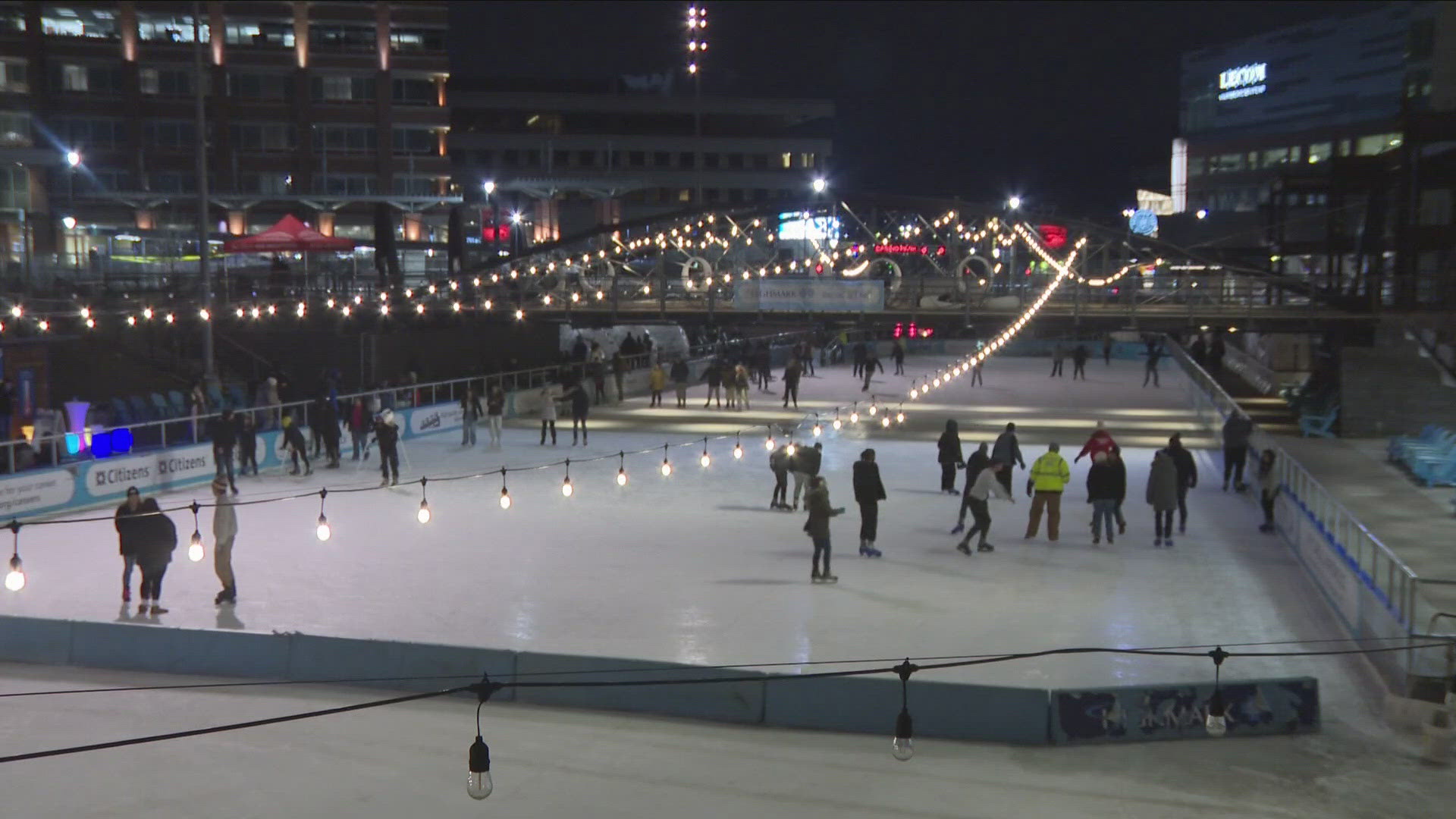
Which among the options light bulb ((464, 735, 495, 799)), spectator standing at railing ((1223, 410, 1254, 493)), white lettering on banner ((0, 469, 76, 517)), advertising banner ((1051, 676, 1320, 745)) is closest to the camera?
light bulb ((464, 735, 495, 799))

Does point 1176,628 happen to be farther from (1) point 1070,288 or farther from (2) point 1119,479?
(1) point 1070,288

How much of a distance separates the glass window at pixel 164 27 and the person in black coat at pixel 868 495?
51.7 metres

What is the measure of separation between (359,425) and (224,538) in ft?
34.5

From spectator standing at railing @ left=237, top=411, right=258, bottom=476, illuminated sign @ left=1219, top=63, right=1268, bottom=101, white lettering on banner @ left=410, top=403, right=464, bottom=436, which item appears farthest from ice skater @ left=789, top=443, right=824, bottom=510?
illuminated sign @ left=1219, top=63, right=1268, bottom=101

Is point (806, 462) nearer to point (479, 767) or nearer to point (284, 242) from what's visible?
point (479, 767)

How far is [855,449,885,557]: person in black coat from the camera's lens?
15.6 meters

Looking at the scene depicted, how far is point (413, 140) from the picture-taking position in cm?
6231

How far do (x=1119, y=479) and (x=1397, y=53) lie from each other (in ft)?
213

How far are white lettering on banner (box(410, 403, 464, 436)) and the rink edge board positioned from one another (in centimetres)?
1577

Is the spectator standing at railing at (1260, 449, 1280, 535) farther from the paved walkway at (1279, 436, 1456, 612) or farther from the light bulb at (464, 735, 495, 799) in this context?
the light bulb at (464, 735, 495, 799)

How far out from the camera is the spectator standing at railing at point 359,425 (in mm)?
23656

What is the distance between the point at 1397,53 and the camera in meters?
71.4

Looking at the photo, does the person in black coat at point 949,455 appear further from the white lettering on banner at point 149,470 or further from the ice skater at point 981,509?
the white lettering on banner at point 149,470

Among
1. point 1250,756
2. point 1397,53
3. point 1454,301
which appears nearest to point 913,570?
point 1250,756
